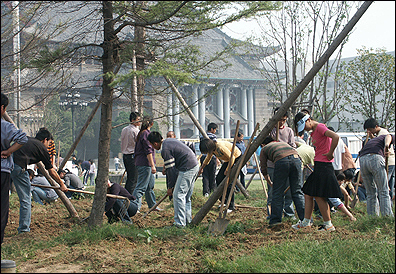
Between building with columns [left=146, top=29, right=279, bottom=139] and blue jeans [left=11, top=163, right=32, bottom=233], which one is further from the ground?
building with columns [left=146, top=29, right=279, bottom=139]

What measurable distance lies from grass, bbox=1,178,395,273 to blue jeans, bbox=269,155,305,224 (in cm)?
39

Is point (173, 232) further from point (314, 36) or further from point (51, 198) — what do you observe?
point (314, 36)

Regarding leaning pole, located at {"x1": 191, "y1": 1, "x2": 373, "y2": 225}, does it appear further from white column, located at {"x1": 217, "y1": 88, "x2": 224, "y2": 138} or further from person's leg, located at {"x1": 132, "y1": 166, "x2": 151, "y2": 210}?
white column, located at {"x1": 217, "y1": 88, "x2": 224, "y2": 138}

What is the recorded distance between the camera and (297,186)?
6371mm

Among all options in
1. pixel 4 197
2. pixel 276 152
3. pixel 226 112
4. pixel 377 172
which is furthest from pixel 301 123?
pixel 226 112

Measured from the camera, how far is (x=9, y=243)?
17.9 ft

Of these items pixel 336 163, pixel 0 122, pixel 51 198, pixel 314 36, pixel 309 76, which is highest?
pixel 314 36

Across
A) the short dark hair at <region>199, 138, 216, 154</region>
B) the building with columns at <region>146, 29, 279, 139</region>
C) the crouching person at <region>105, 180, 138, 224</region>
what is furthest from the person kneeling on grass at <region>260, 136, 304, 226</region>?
the building with columns at <region>146, 29, 279, 139</region>

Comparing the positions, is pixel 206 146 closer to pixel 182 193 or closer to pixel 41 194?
pixel 182 193

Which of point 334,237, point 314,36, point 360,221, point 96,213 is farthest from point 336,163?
point 314,36

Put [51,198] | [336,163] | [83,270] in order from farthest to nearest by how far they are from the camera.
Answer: [51,198]
[336,163]
[83,270]

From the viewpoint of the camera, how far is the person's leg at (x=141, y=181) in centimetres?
781

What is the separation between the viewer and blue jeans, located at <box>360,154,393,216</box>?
20.6 ft

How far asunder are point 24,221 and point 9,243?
2.49 feet
